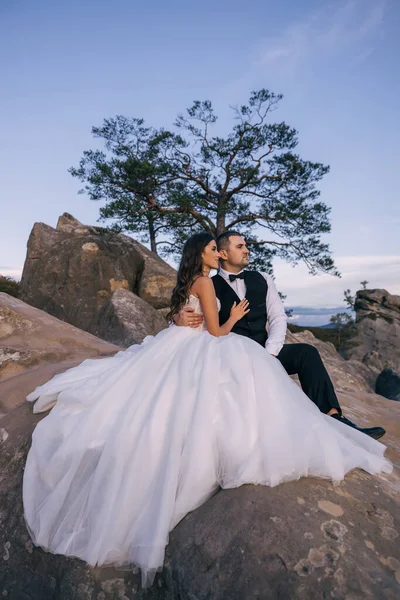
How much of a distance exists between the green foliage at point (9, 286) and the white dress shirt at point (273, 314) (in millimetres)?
13669

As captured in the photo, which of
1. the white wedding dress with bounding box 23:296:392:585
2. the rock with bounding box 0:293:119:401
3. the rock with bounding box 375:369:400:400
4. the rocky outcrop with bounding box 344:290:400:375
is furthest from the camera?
the rocky outcrop with bounding box 344:290:400:375

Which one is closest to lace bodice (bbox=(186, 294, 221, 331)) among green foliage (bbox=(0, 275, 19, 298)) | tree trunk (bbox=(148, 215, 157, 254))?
tree trunk (bbox=(148, 215, 157, 254))

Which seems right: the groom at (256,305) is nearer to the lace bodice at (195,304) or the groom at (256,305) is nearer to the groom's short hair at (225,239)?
the groom's short hair at (225,239)

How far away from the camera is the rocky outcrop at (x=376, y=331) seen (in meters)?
16.7

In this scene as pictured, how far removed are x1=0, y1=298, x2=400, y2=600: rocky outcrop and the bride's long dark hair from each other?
1.89m

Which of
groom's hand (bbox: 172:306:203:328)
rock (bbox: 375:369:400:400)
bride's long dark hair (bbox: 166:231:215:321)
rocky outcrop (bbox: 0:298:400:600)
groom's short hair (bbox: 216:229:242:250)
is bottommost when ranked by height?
rock (bbox: 375:369:400:400)

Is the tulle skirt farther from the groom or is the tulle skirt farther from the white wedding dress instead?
the groom

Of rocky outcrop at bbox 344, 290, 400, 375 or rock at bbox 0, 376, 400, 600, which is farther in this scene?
rocky outcrop at bbox 344, 290, 400, 375

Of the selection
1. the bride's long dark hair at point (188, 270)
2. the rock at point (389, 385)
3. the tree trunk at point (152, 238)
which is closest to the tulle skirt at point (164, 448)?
the bride's long dark hair at point (188, 270)

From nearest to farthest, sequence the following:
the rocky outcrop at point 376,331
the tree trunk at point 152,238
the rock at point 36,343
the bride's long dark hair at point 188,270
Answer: the bride's long dark hair at point 188,270 < the rock at point 36,343 < the tree trunk at point 152,238 < the rocky outcrop at point 376,331

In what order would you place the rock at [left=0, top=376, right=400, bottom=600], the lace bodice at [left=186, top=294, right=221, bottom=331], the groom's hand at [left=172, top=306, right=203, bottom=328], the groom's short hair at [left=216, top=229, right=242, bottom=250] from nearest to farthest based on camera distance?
the rock at [left=0, top=376, right=400, bottom=600]
the groom's hand at [left=172, top=306, right=203, bottom=328]
the lace bodice at [left=186, top=294, right=221, bottom=331]
the groom's short hair at [left=216, top=229, right=242, bottom=250]

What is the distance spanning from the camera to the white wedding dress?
262cm

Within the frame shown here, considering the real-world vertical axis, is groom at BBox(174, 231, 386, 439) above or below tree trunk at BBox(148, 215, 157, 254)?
→ below

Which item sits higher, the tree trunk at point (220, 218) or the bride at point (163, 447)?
the tree trunk at point (220, 218)
